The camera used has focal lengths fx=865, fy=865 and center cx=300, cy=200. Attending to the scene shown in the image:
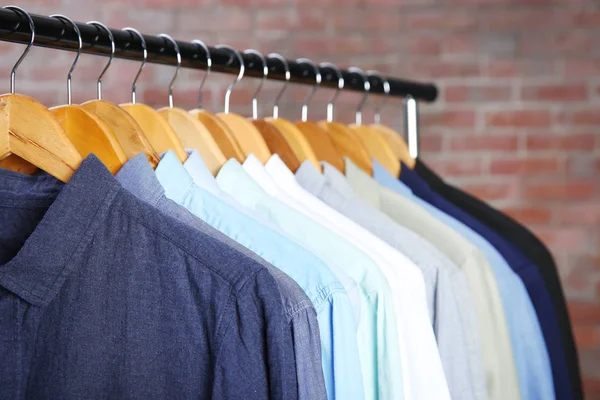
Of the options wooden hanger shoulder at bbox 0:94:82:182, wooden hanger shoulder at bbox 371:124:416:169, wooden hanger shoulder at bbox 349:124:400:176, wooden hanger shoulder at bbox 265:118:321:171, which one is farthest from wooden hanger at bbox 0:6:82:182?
wooden hanger shoulder at bbox 371:124:416:169

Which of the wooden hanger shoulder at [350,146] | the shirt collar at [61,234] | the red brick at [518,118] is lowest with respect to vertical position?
the shirt collar at [61,234]

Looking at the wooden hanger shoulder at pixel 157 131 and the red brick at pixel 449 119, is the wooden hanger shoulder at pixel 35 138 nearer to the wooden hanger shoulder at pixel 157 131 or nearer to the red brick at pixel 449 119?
the wooden hanger shoulder at pixel 157 131

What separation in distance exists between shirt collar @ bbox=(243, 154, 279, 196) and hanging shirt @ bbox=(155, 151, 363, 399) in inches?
6.8

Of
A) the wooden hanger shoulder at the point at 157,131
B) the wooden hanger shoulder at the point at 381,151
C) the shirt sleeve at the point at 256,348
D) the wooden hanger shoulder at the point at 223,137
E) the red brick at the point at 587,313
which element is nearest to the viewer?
the shirt sleeve at the point at 256,348

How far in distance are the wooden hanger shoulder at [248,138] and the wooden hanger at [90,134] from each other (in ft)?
0.86

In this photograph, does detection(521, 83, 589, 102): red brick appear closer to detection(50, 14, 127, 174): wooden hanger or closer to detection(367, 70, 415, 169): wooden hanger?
detection(367, 70, 415, 169): wooden hanger

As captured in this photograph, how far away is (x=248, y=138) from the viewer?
51.4 inches

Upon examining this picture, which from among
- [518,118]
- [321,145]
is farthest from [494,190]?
[321,145]

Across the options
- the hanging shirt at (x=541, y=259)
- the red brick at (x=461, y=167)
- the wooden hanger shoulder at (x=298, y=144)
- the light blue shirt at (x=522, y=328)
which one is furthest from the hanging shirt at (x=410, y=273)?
the red brick at (x=461, y=167)

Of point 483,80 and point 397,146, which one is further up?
point 483,80

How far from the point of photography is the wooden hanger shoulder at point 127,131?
1.08 m

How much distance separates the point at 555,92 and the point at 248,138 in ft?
4.70

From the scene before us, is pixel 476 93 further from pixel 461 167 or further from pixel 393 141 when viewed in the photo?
pixel 393 141

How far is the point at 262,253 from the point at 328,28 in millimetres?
1650
